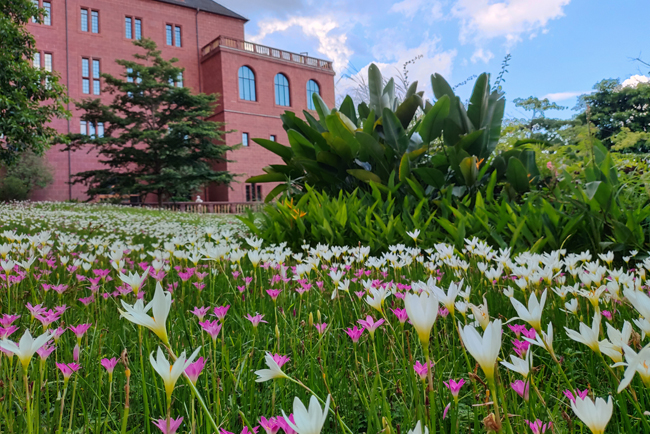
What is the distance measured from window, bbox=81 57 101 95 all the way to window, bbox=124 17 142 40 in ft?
9.73

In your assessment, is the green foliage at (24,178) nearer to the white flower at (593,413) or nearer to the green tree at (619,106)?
the white flower at (593,413)

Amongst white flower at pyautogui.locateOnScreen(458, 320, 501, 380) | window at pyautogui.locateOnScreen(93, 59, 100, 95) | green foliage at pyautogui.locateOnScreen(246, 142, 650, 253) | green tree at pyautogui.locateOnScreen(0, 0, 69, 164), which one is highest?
window at pyautogui.locateOnScreen(93, 59, 100, 95)

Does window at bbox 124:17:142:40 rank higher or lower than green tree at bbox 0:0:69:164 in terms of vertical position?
higher

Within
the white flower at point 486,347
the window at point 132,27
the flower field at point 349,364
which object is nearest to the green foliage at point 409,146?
the flower field at point 349,364

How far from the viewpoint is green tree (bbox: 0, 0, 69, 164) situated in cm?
1203

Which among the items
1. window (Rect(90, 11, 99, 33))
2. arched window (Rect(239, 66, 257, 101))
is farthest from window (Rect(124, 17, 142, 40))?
arched window (Rect(239, 66, 257, 101))

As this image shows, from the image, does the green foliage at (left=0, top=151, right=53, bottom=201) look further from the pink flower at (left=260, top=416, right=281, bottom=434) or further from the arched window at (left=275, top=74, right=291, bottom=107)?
the pink flower at (left=260, top=416, right=281, bottom=434)

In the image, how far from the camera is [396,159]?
184 inches

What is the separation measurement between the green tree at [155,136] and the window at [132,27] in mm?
7691

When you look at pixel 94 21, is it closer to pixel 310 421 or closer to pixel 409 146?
pixel 409 146

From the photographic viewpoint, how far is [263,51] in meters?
30.0

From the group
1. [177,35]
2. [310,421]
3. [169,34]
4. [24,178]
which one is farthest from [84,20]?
[310,421]

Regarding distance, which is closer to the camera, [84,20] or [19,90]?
[19,90]

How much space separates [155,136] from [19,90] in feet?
25.9
